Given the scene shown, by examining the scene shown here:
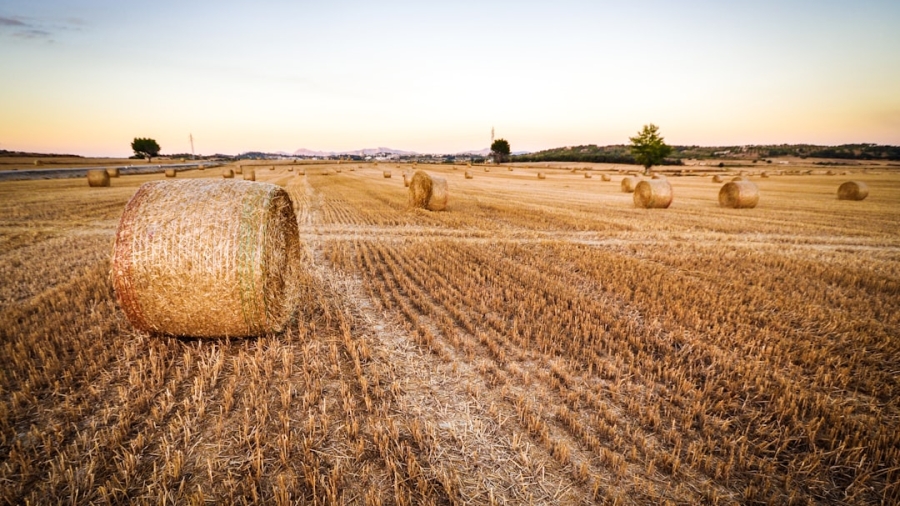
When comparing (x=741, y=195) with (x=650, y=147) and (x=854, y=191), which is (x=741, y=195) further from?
(x=650, y=147)

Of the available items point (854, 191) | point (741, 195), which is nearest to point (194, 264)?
point (741, 195)

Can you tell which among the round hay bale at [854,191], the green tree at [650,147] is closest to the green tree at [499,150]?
the green tree at [650,147]

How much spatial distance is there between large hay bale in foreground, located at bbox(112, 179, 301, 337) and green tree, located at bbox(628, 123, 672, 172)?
6991cm

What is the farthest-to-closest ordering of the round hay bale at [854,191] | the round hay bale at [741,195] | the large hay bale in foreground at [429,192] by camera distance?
the round hay bale at [854,191]
the round hay bale at [741,195]
the large hay bale in foreground at [429,192]

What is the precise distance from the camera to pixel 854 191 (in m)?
24.4

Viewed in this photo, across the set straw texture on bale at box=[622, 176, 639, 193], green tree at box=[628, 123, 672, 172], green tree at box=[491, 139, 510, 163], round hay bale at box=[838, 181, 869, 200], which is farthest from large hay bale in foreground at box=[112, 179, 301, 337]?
green tree at box=[491, 139, 510, 163]

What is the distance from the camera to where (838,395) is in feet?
13.5

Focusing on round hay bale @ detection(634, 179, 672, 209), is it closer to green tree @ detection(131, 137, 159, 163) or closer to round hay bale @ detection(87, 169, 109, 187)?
round hay bale @ detection(87, 169, 109, 187)

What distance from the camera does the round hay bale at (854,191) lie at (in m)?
24.1

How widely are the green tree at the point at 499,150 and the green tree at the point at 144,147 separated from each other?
96.6 meters

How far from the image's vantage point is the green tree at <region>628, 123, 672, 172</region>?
64625 mm

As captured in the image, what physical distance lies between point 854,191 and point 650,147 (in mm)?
43366

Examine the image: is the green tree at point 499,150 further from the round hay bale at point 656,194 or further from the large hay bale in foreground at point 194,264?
the large hay bale in foreground at point 194,264

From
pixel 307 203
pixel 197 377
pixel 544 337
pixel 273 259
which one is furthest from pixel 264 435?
pixel 307 203
